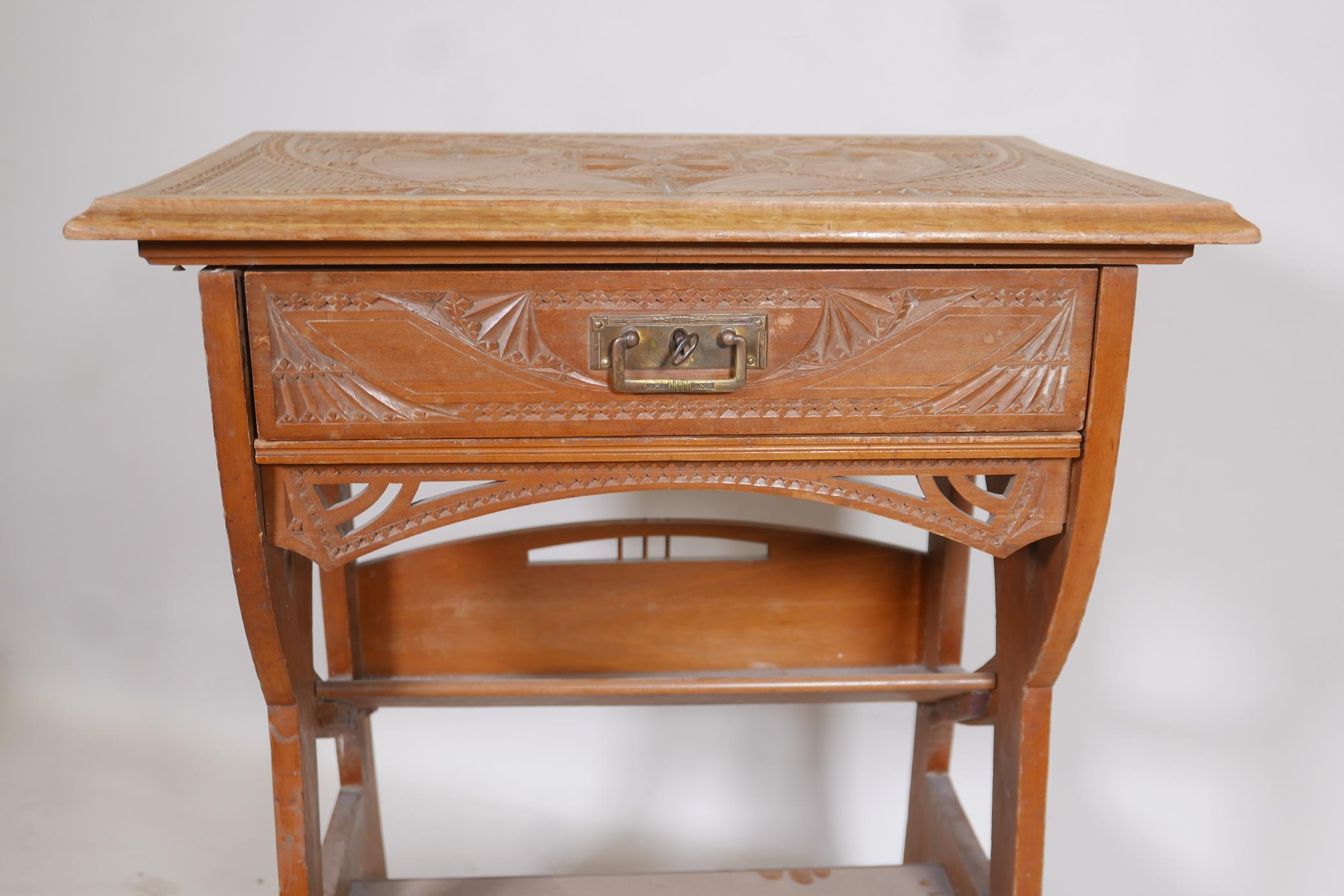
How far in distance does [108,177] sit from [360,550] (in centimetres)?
123

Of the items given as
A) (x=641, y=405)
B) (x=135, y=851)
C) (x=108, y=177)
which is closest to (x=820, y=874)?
(x=641, y=405)

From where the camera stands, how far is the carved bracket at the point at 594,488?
126 cm

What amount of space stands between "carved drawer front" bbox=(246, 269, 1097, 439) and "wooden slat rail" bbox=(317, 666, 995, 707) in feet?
1.60

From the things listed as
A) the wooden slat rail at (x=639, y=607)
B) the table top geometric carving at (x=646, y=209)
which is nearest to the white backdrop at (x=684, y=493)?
the wooden slat rail at (x=639, y=607)

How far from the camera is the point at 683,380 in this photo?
1.22 meters

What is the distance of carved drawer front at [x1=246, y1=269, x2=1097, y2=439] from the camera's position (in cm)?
120

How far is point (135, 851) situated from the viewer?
207 centimetres

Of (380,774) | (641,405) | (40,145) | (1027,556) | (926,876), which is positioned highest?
(40,145)

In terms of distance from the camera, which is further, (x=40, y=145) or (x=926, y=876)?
(x=40, y=145)

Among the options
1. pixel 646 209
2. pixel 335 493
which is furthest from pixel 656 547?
pixel 646 209

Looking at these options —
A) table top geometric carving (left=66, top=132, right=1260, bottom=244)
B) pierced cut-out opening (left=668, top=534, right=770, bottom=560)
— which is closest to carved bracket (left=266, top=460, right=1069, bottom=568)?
table top geometric carving (left=66, top=132, right=1260, bottom=244)

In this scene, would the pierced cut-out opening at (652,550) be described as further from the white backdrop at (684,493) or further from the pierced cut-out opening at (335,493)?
the pierced cut-out opening at (335,493)

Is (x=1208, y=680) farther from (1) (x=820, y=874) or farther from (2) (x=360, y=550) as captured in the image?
(2) (x=360, y=550)

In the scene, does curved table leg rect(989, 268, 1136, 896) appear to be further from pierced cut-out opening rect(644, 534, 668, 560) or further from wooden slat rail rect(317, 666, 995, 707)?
pierced cut-out opening rect(644, 534, 668, 560)
